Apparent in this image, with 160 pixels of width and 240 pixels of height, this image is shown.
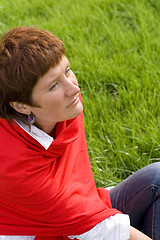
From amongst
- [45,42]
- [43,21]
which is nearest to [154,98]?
[45,42]

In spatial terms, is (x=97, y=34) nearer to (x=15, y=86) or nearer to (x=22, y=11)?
(x=22, y=11)

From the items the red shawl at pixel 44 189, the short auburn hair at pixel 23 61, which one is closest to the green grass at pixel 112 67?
the red shawl at pixel 44 189

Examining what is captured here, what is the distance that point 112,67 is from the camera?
2543mm

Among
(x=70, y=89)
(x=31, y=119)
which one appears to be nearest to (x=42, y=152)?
(x=31, y=119)

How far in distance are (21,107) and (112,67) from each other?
4.36 feet

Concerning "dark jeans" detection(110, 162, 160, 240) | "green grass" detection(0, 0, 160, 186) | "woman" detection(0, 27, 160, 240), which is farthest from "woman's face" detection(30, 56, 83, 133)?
"green grass" detection(0, 0, 160, 186)

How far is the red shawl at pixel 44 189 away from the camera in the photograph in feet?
4.10

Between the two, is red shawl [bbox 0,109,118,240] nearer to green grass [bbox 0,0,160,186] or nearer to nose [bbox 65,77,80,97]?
nose [bbox 65,77,80,97]

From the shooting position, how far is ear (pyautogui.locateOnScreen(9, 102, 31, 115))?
1.31m

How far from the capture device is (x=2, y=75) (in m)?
1.23

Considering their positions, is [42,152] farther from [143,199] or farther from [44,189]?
[143,199]

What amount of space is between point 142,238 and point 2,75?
0.79 metres

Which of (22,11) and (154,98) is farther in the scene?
(22,11)

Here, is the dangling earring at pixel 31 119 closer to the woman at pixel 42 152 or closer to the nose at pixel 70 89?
the woman at pixel 42 152
